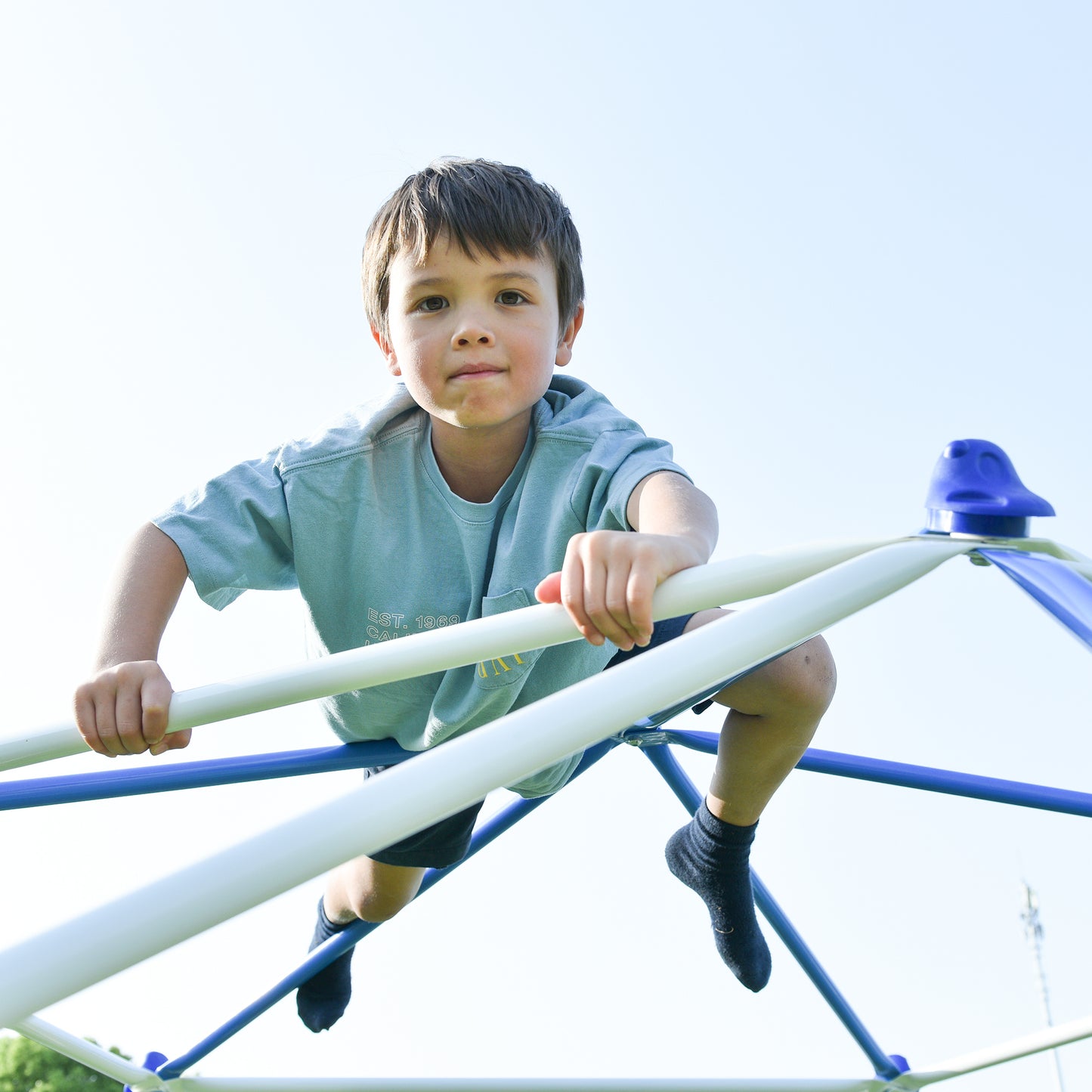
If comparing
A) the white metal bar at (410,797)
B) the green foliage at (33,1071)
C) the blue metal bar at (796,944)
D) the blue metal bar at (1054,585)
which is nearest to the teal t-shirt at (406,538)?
the blue metal bar at (796,944)

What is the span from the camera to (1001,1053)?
2.25 m

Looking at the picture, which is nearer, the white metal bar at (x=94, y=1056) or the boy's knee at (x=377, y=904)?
the white metal bar at (x=94, y=1056)

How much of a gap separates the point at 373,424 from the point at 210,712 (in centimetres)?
90

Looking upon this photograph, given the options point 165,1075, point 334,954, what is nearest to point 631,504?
point 334,954

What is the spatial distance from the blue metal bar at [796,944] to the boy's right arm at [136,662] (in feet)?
3.14

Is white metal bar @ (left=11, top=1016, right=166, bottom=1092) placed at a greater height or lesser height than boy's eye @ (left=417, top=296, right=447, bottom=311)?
lesser

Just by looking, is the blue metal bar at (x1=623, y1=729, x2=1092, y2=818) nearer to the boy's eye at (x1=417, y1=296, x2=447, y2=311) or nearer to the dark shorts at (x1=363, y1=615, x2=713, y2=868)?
the dark shorts at (x1=363, y1=615, x2=713, y2=868)

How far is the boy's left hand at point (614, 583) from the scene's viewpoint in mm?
1034

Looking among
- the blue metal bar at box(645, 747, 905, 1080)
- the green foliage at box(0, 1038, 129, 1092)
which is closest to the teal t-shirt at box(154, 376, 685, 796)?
the blue metal bar at box(645, 747, 905, 1080)

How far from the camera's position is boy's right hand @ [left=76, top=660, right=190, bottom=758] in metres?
1.24

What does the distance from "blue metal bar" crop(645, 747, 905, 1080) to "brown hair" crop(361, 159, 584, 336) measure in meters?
0.82

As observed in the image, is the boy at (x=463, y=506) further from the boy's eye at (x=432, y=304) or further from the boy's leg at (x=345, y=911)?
the boy's leg at (x=345, y=911)

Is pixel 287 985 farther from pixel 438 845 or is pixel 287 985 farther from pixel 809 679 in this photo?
pixel 809 679

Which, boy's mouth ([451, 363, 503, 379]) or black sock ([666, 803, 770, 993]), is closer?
boy's mouth ([451, 363, 503, 379])
